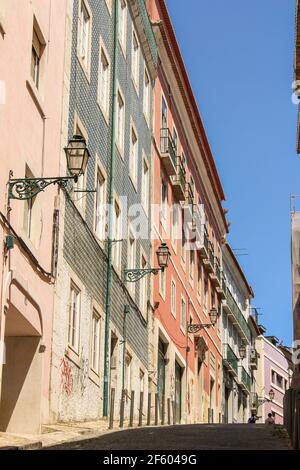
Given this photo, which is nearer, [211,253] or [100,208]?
[100,208]

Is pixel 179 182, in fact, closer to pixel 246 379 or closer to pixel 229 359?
pixel 229 359

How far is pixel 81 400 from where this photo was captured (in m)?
21.7

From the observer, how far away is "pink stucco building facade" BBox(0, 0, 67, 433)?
15773 mm

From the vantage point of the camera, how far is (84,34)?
Result: 23.9m

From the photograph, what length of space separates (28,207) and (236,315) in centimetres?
4077

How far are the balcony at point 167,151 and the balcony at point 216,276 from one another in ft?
42.4

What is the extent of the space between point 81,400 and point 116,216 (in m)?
6.84

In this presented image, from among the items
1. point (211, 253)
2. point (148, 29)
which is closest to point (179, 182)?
point (148, 29)

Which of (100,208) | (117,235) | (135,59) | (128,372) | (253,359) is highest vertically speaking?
(135,59)

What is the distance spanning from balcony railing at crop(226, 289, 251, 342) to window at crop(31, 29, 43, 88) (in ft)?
119

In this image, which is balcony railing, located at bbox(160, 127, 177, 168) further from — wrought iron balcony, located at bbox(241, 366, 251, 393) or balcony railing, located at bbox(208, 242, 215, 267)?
wrought iron balcony, located at bbox(241, 366, 251, 393)

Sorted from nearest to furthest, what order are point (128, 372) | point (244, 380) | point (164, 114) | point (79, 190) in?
1. point (79, 190)
2. point (128, 372)
3. point (164, 114)
4. point (244, 380)

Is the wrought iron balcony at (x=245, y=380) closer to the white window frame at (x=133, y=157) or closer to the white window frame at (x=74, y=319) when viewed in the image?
the white window frame at (x=133, y=157)
